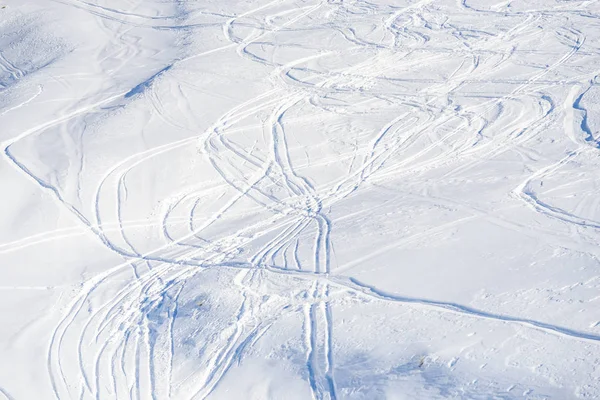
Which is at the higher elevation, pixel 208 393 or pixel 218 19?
pixel 218 19

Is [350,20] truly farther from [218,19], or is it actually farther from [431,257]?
[431,257]

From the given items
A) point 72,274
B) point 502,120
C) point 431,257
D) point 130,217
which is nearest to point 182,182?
point 130,217

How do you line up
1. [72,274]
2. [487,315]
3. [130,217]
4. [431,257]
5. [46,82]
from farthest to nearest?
1. [46,82]
2. [130,217]
3. [72,274]
4. [431,257]
5. [487,315]

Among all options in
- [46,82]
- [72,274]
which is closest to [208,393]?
[72,274]

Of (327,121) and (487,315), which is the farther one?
(327,121)

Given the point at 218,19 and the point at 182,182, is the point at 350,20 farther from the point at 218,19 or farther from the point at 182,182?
the point at 182,182

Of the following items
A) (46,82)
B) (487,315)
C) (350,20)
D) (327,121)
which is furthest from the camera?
(350,20)
